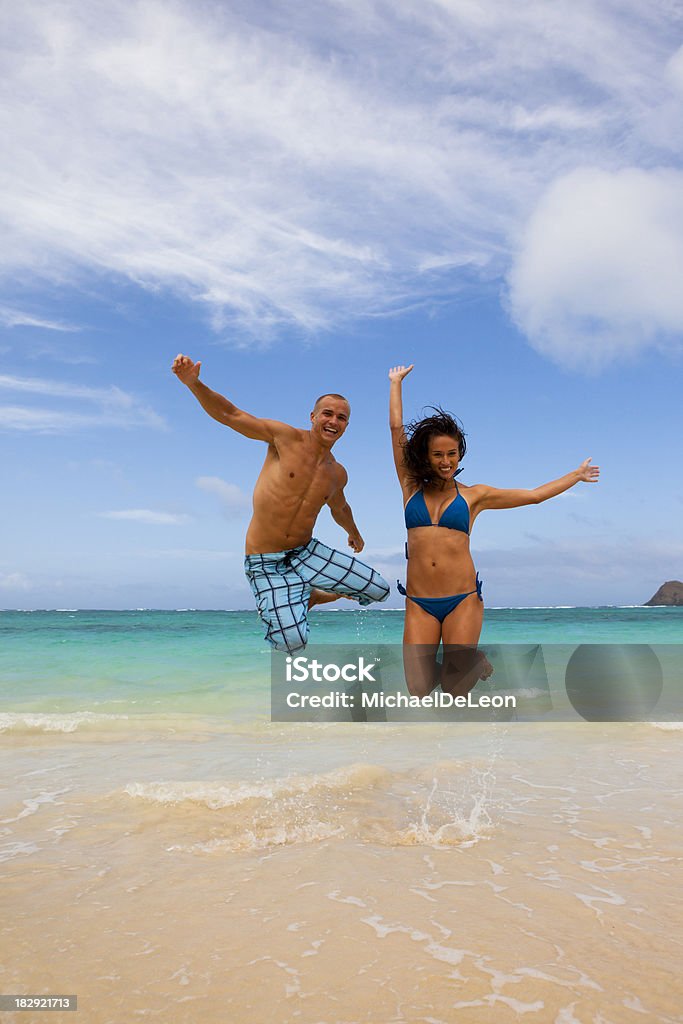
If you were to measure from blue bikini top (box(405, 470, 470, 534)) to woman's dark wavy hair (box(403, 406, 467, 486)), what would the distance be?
15 centimetres

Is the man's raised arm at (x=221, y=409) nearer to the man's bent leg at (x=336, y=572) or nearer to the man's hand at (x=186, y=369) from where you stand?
the man's hand at (x=186, y=369)

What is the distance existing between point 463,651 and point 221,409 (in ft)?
8.21

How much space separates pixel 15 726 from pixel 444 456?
7.37 m

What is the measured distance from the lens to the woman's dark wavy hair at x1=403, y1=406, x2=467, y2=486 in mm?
5477

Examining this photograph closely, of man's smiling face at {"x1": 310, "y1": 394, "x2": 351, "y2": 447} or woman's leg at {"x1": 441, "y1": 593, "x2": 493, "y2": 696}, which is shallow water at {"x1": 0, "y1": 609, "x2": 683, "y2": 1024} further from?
man's smiling face at {"x1": 310, "y1": 394, "x2": 351, "y2": 447}

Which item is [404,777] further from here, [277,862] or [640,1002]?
[640,1002]

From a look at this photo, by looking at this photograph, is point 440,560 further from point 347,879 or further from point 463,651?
point 347,879

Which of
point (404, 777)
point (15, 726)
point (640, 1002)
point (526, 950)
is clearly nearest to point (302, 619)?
point (404, 777)

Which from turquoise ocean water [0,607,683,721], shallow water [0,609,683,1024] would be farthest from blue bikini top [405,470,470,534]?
turquoise ocean water [0,607,683,721]

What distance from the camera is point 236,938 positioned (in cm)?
378

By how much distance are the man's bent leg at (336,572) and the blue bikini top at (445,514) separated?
2.12ft

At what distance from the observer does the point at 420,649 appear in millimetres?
5680

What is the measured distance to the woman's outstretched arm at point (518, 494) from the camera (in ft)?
18.7

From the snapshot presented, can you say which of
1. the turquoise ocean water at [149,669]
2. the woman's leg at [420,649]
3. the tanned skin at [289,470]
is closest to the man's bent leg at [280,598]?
the tanned skin at [289,470]
